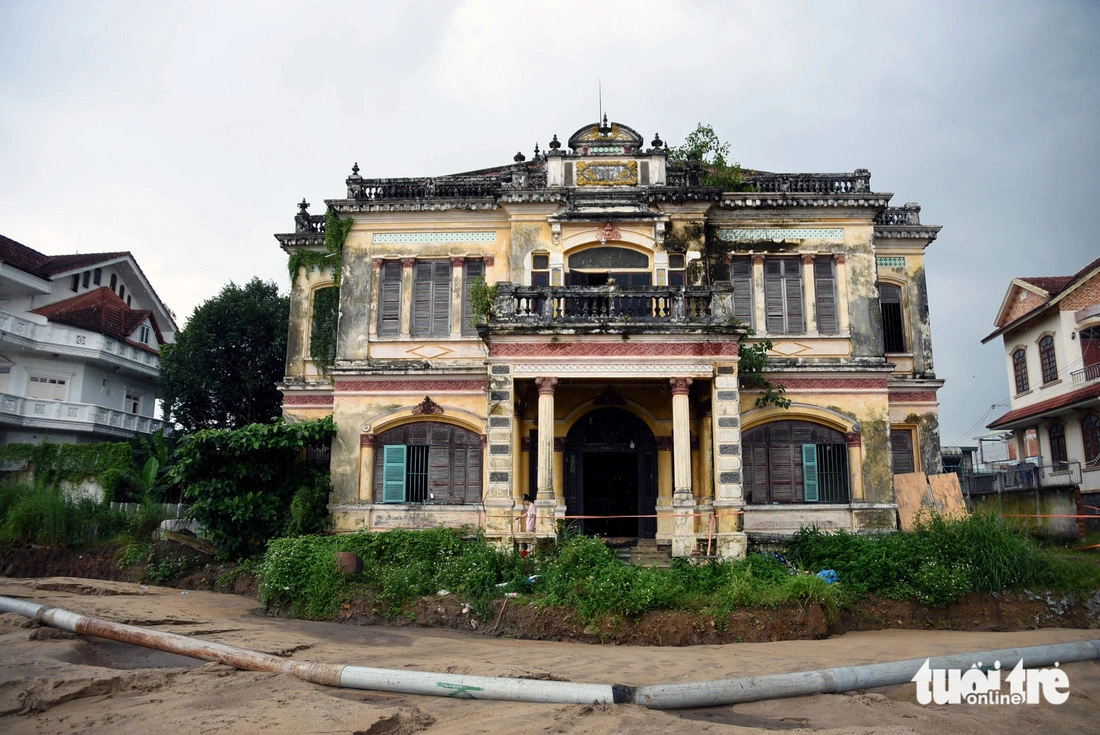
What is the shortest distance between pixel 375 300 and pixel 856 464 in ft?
41.1

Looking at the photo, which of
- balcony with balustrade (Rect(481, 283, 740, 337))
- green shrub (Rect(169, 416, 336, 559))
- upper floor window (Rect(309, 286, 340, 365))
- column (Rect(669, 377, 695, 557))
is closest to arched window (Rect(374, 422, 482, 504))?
green shrub (Rect(169, 416, 336, 559))

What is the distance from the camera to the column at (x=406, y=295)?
2020cm

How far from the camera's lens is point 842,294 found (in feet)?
64.4

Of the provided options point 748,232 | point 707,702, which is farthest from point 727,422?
Answer: point 707,702

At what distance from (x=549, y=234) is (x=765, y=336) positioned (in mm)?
5921

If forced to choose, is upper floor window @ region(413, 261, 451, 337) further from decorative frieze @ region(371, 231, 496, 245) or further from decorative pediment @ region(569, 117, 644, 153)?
decorative pediment @ region(569, 117, 644, 153)

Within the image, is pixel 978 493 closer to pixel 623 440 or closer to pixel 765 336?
pixel 765 336

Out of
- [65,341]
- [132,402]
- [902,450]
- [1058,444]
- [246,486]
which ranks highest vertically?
[65,341]

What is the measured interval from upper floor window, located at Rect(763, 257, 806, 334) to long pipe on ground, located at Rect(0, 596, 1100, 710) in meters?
10.4

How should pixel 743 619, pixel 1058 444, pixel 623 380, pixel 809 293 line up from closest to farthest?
pixel 743 619, pixel 623 380, pixel 809 293, pixel 1058 444

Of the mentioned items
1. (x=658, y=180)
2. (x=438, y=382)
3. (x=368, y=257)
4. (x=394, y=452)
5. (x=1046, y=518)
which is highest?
(x=658, y=180)

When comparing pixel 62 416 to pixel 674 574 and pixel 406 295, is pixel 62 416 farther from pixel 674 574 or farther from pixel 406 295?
pixel 674 574

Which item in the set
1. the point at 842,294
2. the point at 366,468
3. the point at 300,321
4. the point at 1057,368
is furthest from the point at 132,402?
the point at 1057,368

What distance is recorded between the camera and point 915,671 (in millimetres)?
9469
